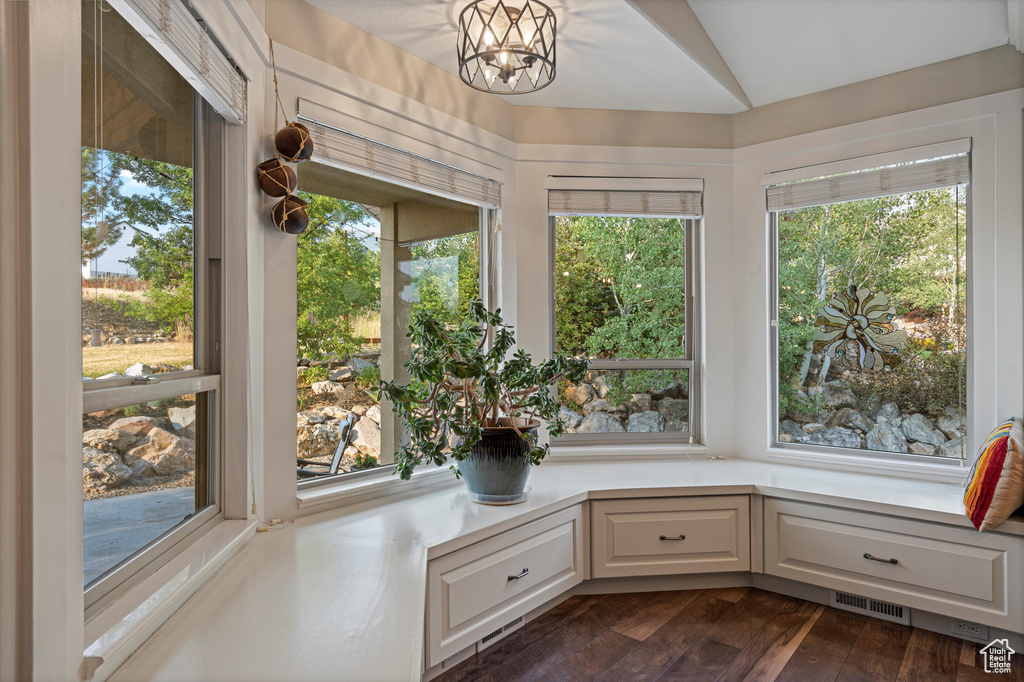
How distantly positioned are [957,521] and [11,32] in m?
2.82

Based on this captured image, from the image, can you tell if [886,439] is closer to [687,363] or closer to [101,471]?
[687,363]

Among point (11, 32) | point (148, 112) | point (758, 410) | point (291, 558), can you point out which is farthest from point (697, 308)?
point (11, 32)

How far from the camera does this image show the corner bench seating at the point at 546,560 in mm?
1118

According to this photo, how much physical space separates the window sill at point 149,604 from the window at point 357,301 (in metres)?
0.63

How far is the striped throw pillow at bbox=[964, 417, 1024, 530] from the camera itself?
2.02 m

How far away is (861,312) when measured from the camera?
2.83 metres

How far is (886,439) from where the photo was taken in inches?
110

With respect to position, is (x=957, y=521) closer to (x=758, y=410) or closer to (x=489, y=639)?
(x=758, y=410)

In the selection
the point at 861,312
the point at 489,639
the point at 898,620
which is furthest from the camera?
the point at 861,312

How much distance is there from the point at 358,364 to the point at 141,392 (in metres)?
1.09

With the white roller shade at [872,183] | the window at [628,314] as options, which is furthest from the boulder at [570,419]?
the white roller shade at [872,183]

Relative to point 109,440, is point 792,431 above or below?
below

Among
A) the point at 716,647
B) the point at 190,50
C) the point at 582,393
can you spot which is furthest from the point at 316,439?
the point at 716,647

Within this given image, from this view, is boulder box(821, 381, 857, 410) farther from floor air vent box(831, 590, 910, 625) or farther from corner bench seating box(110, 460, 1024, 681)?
floor air vent box(831, 590, 910, 625)
